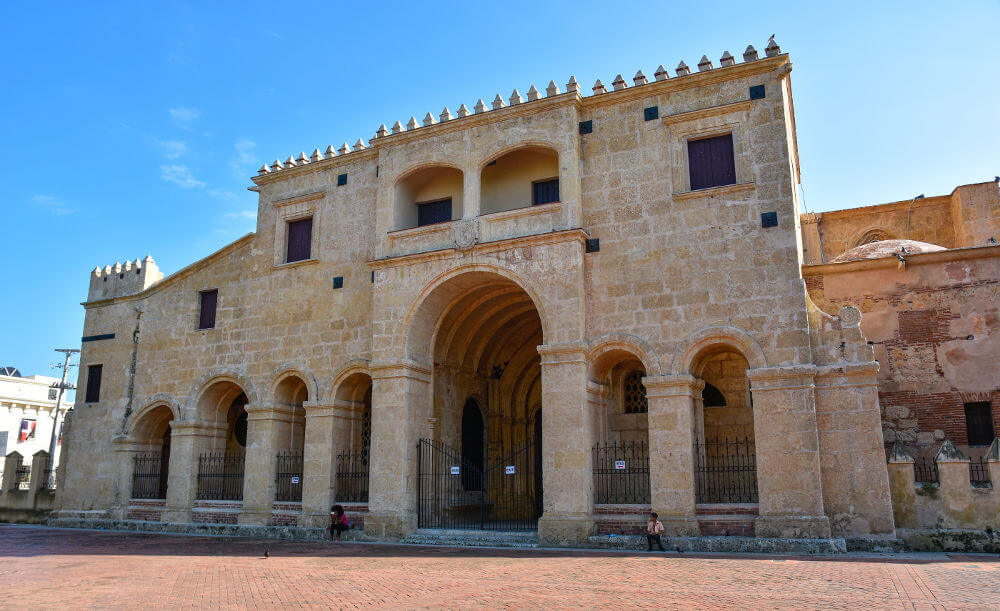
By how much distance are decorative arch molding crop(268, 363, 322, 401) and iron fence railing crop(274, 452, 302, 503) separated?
1785mm

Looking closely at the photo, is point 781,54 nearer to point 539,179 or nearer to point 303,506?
point 539,179

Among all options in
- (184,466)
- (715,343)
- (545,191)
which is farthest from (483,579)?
(184,466)

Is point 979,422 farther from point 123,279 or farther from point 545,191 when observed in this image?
point 123,279

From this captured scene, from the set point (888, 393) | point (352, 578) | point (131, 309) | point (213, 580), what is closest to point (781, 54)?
point (888, 393)

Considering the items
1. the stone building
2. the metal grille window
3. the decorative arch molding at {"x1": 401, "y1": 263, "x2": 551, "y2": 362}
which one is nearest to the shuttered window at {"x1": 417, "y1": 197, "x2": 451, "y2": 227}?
the stone building

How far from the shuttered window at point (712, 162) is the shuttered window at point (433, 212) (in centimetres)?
680

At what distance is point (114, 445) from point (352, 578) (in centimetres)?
1457

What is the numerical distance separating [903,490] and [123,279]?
74.3 ft

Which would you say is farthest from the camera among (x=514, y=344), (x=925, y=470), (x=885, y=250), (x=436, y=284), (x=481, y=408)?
(x=514, y=344)

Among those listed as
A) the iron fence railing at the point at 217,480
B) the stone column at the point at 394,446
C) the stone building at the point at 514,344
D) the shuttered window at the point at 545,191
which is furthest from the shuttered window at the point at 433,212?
the iron fence railing at the point at 217,480

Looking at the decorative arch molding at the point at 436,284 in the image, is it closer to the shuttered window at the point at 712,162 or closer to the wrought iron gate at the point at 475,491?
the wrought iron gate at the point at 475,491

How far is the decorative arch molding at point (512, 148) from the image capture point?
17781mm

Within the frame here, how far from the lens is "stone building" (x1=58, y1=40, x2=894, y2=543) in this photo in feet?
49.0

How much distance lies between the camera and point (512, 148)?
18.2 m
